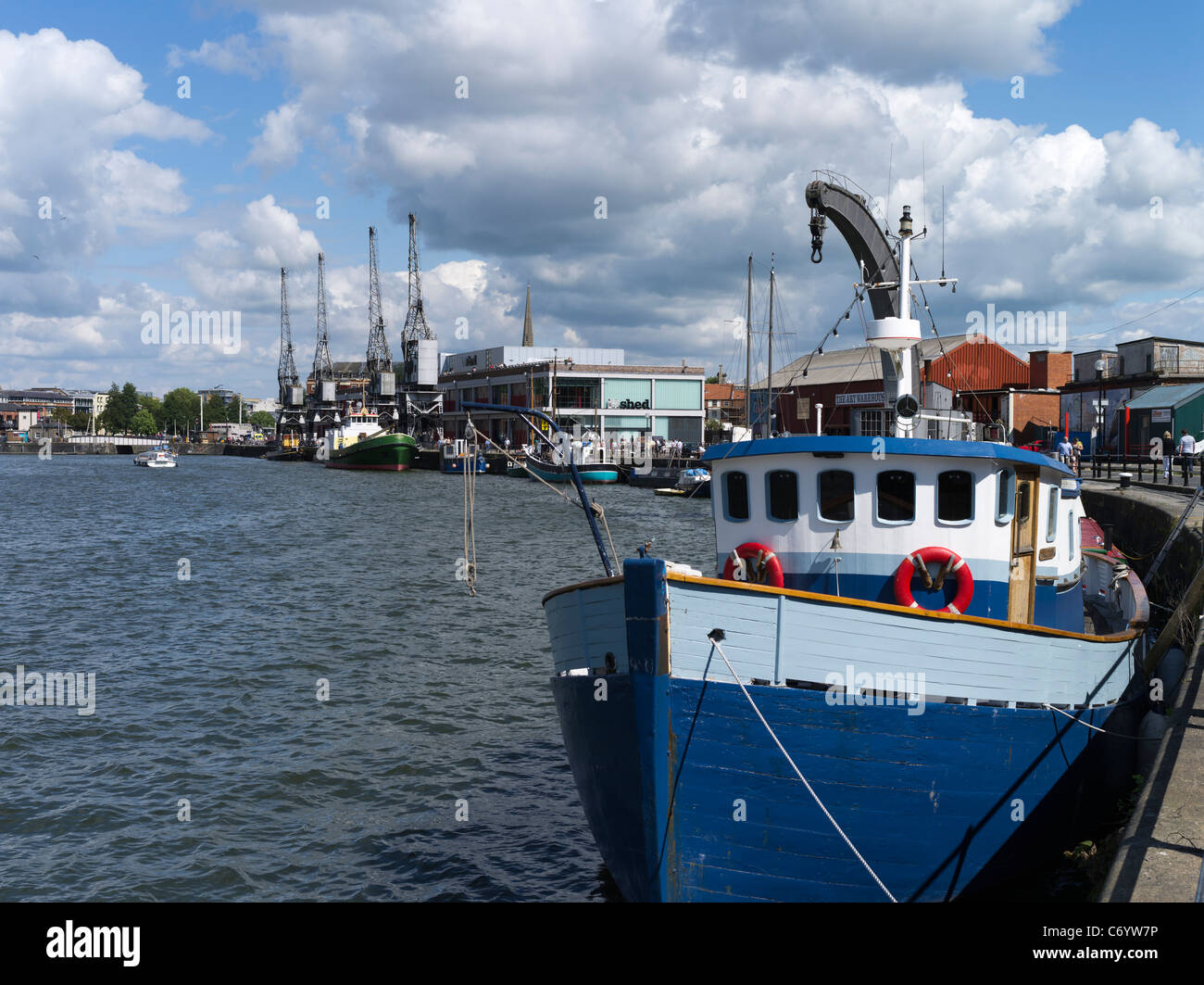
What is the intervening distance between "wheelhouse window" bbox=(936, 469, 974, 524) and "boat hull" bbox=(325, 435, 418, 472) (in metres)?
92.8

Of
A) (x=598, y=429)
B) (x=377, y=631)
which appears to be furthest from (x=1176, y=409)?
(x=598, y=429)

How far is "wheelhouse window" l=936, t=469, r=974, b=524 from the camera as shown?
978cm

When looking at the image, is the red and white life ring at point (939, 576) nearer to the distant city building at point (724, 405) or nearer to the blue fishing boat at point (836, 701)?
the blue fishing boat at point (836, 701)

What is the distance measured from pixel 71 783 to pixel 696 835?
875cm

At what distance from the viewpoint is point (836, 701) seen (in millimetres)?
7727

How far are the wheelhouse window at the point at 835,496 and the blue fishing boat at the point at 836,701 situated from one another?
2cm

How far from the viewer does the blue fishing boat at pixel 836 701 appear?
25.2 feet

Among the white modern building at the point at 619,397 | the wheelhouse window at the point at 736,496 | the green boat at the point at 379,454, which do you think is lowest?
the wheelhouse window at the point at 736,496

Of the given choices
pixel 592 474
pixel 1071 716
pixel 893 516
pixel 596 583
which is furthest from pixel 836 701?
pixel 592 474

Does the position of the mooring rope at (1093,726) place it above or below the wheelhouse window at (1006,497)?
below

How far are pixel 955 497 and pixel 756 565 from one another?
2138 mm

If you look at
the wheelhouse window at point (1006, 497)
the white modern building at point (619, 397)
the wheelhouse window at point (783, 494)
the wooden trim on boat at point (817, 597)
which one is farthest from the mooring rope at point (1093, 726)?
the white modern building at point (619, 397)

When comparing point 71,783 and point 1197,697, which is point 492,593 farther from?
point 1197,697
